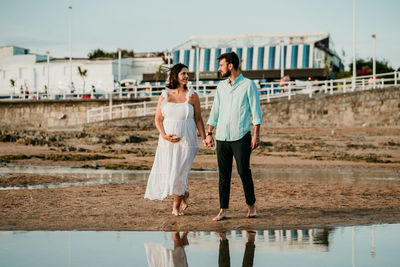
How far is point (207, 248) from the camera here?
4.95 m

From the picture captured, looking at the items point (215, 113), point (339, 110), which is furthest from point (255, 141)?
point (339, 110)

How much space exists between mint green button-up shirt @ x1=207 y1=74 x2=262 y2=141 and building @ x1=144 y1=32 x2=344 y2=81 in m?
55.6

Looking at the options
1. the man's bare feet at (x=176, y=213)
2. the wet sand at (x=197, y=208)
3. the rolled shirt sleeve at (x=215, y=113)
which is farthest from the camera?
the man's bare feet at (x=176, y=213)

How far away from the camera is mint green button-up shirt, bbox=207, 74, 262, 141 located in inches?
257

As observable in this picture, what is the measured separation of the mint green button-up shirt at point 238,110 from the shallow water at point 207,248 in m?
1.22

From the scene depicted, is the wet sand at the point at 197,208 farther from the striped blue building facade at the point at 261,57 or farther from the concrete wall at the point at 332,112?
the striped blue building facade at the point at 261,57

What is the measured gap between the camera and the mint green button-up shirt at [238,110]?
6.52 metres

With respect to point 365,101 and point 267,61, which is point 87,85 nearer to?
point 267,61

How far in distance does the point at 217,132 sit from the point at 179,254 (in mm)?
2244

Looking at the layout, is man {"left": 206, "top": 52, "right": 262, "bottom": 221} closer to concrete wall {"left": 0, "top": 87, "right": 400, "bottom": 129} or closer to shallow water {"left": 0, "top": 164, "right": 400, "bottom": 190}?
shallow water {"left": 0, "top": 164, "right": 400, "bottom": 190}

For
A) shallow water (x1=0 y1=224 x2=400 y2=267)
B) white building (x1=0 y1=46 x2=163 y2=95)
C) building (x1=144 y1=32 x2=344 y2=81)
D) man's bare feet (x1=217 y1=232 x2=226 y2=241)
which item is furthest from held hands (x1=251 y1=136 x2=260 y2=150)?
white building (x1=0 y1=46 x2=163 y2=95)

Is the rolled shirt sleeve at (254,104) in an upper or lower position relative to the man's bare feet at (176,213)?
upper

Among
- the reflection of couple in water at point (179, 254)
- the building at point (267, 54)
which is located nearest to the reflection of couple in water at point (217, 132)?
the reflection of couple in water at point (179, 254)

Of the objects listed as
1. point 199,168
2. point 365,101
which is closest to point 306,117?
point 365,101
